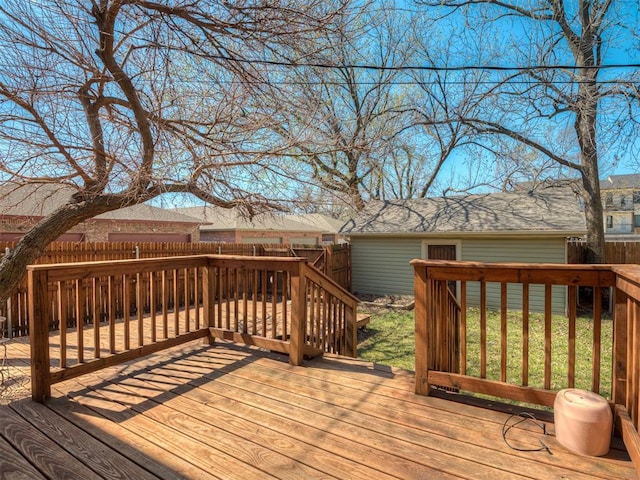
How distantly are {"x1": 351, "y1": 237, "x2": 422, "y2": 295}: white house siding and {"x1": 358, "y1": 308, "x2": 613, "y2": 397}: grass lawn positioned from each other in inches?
69.0

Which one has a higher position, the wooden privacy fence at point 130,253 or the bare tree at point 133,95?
the bare tree at point 133,95

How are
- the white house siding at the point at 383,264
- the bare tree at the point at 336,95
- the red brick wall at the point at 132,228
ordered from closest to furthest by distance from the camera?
the bare tree at the point at 336,95 < the white house siding at the point at 383,264 < the red brick wall at the point at 132,228

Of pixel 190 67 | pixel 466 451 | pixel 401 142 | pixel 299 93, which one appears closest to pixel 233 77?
pixel 190 67

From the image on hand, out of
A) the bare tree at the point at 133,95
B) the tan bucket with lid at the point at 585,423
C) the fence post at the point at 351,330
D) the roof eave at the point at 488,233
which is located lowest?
the fence post at the point at 351,330

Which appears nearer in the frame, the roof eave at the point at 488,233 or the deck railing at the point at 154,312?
the deck railing at the point at 154,312

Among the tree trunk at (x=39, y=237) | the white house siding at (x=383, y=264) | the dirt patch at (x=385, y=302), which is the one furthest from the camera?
the white house siding at (x=383, y=264)

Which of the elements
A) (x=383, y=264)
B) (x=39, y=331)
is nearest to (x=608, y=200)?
(x=383, y=264)

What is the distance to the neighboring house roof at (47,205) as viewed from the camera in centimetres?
439

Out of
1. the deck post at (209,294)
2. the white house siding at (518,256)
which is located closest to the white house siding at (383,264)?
the white house siding at (518,256)

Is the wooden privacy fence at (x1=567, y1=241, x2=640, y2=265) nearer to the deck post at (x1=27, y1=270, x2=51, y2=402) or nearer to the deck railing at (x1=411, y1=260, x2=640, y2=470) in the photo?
the deck railing at (x1=411, y1=260, x2=640, y2=470)

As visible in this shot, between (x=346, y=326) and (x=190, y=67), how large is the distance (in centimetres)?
420

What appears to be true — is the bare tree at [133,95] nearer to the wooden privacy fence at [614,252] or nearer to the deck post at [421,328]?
the deck post at [421,328]

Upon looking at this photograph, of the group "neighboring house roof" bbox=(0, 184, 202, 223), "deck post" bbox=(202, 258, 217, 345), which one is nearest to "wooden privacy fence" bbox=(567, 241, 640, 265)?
"deck post" bbox=(202, 258, 217, 345)

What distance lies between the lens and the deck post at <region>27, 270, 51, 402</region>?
102 inches
